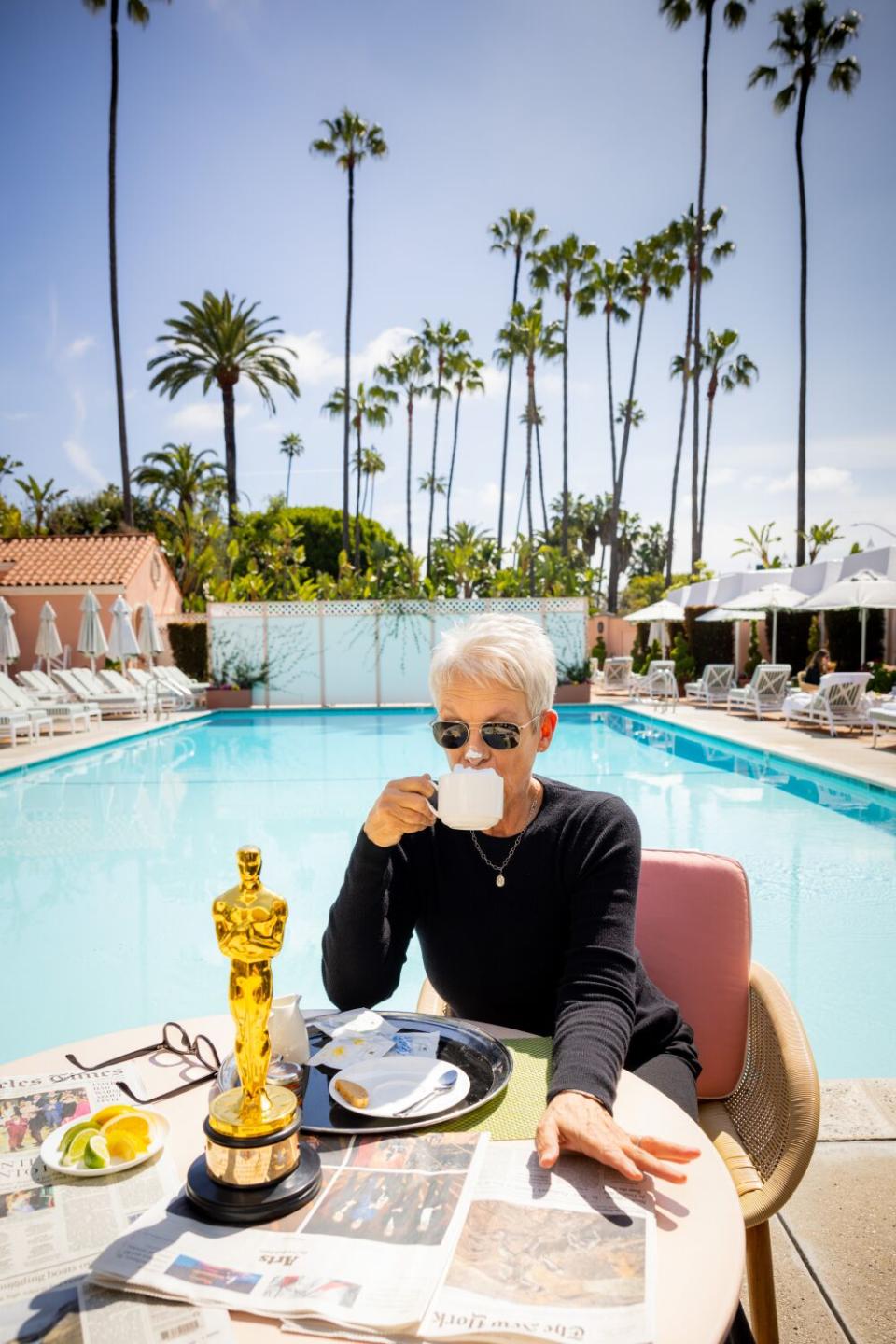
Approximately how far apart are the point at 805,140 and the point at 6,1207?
2776 centimetres

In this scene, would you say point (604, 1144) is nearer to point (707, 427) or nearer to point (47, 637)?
point (47, 637)

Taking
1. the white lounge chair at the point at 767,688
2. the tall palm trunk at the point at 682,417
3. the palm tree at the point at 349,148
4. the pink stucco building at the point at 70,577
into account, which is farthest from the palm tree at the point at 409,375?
the white lounge chair at the point at 767,688

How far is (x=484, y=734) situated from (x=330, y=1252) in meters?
0.97

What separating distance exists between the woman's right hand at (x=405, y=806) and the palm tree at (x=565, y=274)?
91.1 ft

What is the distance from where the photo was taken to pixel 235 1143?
989mm

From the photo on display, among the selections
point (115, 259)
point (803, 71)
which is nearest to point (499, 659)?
point (115, 259)

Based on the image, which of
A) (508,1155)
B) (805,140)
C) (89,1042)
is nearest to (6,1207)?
(89,1042)

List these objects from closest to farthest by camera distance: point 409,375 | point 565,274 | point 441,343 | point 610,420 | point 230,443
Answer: point 230,443, point 565,274, point 610,420, point 441,343, point 409,375

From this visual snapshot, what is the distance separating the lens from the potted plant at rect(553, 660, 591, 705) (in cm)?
1995

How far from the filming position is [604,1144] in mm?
1104

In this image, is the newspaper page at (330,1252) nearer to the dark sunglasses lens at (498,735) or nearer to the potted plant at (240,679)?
the dark sunglasses lens at (498,735)

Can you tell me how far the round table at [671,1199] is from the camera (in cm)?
84

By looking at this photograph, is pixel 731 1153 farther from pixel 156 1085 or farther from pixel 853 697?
pixel 853 697

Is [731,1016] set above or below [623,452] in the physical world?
below
